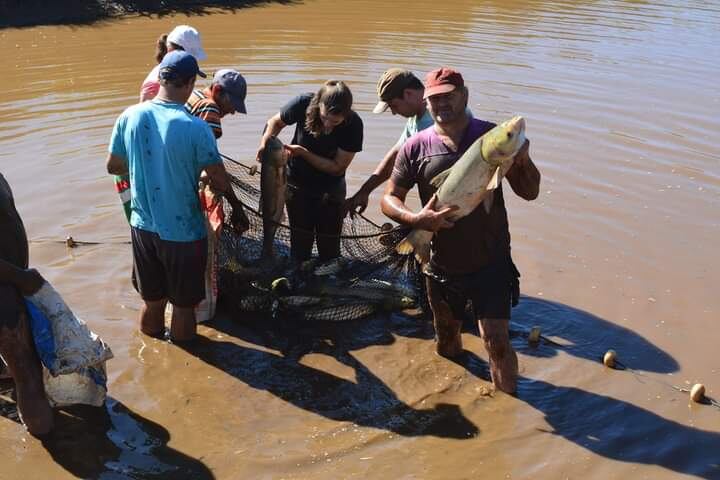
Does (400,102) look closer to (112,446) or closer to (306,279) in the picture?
(306,279)

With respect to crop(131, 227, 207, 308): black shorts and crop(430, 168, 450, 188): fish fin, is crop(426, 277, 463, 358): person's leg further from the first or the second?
crop(131, 227, 207, 308): black shorts

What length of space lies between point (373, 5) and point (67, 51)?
9.02m

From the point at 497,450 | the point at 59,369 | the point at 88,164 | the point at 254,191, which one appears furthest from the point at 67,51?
the point at 497,450

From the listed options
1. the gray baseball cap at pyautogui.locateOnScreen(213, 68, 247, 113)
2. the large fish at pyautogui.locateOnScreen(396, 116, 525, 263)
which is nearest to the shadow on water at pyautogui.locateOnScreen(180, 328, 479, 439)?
the large fish at pyautogui.locateOnScreen(396, 116, 525, 263)

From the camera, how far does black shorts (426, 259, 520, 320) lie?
5.04 meters

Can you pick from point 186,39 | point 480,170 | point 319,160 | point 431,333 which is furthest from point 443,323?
point 186,39

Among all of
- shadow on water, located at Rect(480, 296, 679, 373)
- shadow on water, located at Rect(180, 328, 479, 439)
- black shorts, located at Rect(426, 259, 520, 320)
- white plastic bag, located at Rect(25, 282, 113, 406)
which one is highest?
black shorts, located at Rect(426, 259, 520, 320)

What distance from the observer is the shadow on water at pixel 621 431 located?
15.6ft

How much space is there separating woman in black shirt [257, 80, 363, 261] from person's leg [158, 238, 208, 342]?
99 centimetres

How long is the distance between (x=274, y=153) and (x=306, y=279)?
45.4 inches

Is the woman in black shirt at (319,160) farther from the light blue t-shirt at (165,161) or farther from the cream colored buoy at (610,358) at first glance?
the cream colored buoy at (610,358)

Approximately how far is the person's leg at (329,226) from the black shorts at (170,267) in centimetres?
126

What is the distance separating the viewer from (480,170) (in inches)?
178

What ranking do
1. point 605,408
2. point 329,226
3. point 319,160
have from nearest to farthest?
point 605,408, point 319,160, point 329,226
